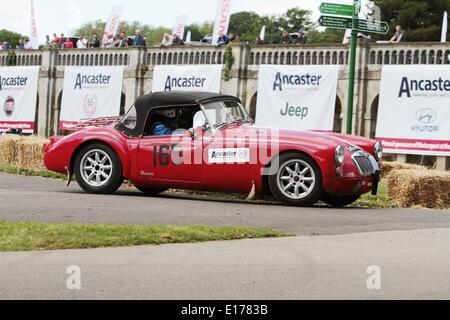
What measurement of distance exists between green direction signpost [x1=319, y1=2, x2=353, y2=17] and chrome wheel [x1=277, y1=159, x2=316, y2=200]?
679 cm

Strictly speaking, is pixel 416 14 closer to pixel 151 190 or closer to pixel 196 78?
pixel 196 78

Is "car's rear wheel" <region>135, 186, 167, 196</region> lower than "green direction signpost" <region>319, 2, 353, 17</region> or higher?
lower

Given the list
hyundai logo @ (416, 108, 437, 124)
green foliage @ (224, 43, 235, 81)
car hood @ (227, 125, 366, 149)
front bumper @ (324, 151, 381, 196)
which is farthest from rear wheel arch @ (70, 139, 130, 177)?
green foliage @ (224, 43, 235, 81)

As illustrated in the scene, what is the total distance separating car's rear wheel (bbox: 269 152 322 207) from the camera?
13.2m

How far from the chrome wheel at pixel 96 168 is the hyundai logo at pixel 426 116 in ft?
54.4

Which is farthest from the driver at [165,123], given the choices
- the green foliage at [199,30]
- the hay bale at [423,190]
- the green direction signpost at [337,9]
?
the green foliage at [199,30]

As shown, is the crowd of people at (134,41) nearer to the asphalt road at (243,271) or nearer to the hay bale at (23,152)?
the hay bale at (23,152)

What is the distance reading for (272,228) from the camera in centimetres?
1023

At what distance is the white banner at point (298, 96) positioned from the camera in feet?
105

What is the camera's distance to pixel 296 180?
13305 mm

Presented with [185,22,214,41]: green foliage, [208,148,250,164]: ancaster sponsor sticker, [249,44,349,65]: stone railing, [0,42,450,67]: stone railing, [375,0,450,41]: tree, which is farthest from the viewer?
[185,22,214,41]: green foliage

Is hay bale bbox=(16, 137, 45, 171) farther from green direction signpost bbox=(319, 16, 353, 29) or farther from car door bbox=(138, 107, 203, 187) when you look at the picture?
green direction signpost bbox=(319, 16, 353, 29)

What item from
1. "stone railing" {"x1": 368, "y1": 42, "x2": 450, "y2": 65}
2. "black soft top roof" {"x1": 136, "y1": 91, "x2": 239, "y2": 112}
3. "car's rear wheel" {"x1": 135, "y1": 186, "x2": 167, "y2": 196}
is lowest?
"car's rear wheel" {"x1": 135, "y1": 186, "x2": 167, "y2": 196}

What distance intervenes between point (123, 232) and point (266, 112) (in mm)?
Answer: 25089
